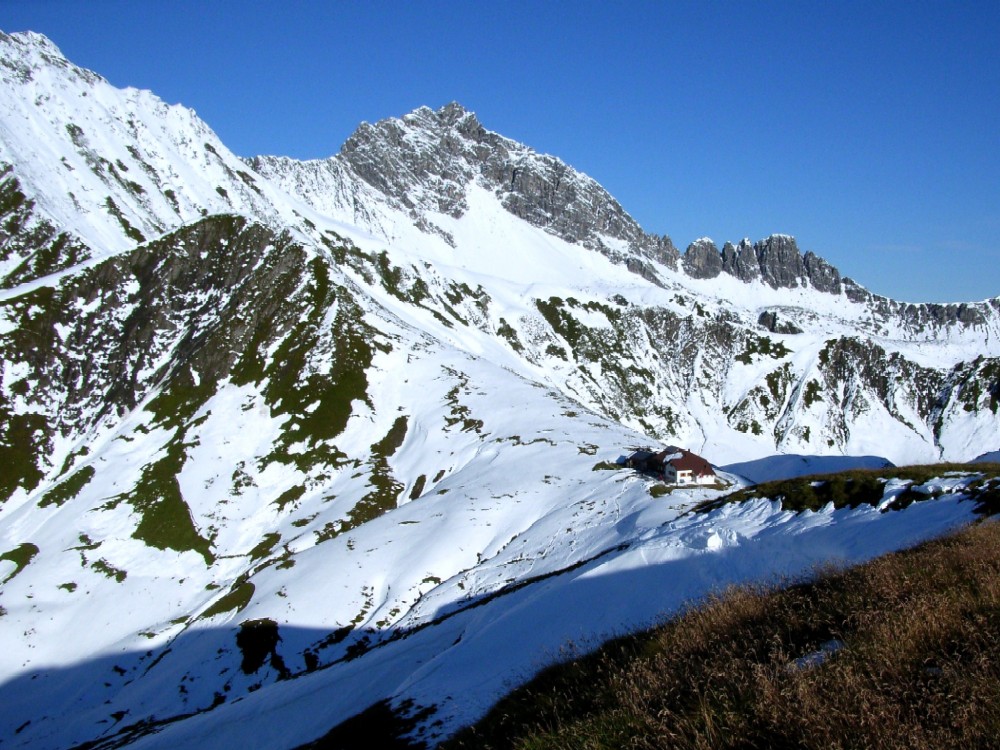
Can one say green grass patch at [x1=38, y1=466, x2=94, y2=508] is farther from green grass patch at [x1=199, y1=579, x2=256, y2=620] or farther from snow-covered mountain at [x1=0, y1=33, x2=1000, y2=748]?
green grass patch at [x1=199, y1=579, x2=256, y2=620]

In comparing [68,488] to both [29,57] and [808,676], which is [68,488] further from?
[29,57]

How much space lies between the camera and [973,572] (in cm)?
834

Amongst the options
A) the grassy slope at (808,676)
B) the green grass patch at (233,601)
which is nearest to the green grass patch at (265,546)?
the green grass patch at (233,601)

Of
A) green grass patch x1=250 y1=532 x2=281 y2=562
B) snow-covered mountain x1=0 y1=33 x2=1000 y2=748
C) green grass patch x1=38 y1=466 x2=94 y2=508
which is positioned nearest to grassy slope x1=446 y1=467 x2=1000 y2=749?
snow-covered mountain x1=0 y1=33 x2=1000 y2=748

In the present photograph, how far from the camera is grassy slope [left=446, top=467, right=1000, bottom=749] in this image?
5332 mm

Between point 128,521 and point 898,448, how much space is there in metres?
178

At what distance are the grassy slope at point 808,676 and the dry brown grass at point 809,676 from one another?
0.02 m

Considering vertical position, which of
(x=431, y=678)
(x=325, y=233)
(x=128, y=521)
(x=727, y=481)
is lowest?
(x=727, y=481)

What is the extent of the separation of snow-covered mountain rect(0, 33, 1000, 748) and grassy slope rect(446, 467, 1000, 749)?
11.1 feet

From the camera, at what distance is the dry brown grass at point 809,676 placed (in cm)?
532

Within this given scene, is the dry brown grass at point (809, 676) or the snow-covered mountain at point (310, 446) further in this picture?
the snow-covered mountain at point (310, 446)

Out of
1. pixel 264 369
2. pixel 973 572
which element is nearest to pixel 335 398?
pixel 264 369

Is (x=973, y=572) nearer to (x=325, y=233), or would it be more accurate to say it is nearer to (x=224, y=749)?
(x=224, y=749)

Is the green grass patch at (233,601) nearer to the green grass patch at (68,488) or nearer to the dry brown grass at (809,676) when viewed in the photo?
the green grass patch at (68,488)
